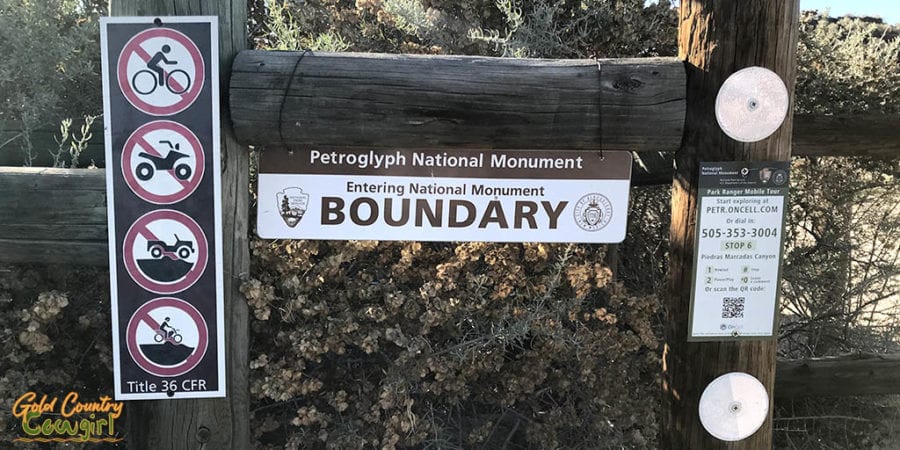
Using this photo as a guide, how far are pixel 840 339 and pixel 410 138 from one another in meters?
2.82

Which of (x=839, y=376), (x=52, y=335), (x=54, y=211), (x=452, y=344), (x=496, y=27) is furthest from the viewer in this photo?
(x=496, y=27)

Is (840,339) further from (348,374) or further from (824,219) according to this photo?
(348,374)

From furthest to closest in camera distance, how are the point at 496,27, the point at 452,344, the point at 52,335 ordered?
the point at 496,27, the point at 452,344, the point at 52,335

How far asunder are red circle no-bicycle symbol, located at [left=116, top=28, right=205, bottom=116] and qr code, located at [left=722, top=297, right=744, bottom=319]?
181 cm

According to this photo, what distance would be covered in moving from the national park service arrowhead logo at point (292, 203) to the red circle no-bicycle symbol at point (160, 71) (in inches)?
16.0

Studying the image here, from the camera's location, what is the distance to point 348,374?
275cm

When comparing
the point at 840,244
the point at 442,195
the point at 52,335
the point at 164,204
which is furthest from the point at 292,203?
the point at 840,244

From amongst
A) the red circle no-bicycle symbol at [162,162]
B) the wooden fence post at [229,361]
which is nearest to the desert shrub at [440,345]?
the wooden fence post at [229,361]

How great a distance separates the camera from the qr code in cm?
209

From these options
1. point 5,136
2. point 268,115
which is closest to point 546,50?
point 268,115

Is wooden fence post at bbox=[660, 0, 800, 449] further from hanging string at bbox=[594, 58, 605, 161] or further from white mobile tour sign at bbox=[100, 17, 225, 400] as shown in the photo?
white mobile tour sign at bbox=[100, 17, 225, 400]

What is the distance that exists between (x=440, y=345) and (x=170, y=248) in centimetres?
119

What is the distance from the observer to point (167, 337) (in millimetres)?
2107

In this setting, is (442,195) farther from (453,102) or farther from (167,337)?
(167,337)
